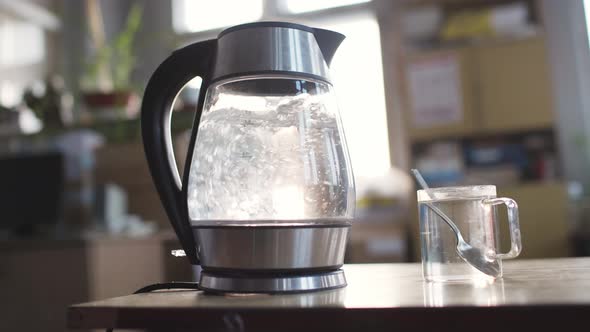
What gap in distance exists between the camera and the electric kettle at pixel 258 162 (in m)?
0.48

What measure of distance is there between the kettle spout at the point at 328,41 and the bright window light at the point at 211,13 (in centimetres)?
268

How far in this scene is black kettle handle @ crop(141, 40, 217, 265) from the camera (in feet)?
1.76

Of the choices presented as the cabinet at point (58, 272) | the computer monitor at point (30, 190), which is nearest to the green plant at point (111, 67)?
the computer monitor at point (30, 190)

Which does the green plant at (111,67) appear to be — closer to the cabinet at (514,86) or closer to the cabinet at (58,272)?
the cabinet at (58,272)

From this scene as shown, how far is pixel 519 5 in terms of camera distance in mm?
2418

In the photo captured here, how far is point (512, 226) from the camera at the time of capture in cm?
53

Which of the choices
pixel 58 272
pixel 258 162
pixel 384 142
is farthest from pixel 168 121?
pixel 384 142

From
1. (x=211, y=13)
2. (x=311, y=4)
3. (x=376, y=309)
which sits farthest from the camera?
(x=211, y=13)

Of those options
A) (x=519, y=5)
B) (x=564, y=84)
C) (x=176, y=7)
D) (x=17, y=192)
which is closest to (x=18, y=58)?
(x=176, y=7)

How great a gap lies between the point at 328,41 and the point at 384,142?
227 cm

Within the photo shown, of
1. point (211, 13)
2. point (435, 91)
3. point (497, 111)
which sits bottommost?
point (497, 111)

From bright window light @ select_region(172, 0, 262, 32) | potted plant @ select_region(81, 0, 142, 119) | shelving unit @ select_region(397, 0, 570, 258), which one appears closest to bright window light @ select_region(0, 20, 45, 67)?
bright window light @ select_region(172, 0, 262, 32)

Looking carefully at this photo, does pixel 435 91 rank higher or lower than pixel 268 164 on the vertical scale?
higher

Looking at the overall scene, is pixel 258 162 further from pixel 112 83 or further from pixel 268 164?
pixel 112 83
